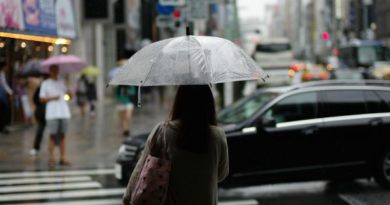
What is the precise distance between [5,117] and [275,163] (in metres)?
7.37

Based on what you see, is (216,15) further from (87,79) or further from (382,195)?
(382,195)

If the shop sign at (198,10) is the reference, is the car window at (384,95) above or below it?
below

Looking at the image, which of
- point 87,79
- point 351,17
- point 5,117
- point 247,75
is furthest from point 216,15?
point 351,17

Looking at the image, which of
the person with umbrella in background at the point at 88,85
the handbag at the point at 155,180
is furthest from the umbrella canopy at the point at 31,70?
the handbag at the point at 155,180

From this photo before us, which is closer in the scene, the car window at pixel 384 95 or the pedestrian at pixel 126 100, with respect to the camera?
the car window at pixel 384 95

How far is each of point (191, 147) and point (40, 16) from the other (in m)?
14.3

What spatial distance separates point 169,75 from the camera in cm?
413

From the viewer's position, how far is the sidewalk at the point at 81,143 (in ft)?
42.2

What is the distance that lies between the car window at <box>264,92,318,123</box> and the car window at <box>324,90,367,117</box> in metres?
0.19

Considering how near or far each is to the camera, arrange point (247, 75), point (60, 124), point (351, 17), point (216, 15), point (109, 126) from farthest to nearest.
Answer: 1. point (351, 17)
2. point (216, 15)
3. point (109, 126)
4. point (60, 124)
5. point (247, 75)

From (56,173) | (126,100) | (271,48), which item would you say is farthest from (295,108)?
(271,48)

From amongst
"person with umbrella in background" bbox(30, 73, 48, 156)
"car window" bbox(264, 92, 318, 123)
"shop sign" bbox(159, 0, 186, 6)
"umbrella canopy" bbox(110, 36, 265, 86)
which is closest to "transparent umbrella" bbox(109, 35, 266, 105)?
"umbrella canopy" bbox(110, 36, 265, 86)

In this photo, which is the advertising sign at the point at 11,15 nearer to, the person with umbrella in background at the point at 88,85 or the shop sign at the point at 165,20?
the shop sign at the point at 165,20

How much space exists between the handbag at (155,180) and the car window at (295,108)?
18.1ft
